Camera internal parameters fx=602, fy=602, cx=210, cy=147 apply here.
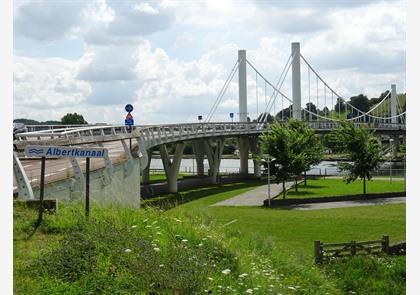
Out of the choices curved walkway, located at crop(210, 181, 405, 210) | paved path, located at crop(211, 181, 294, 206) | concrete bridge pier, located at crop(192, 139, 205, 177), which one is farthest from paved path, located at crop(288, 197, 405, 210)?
concrete bridge pier, located at crop(192, 139, 205, 177)

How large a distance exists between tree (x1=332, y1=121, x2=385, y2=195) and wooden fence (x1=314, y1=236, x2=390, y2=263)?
27.8 meters

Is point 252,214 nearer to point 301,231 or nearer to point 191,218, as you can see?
point 301,231

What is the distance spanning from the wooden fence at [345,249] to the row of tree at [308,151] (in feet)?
76.1

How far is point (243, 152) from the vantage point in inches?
3194

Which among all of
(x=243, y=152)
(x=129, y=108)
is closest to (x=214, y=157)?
(x=243, y=152)

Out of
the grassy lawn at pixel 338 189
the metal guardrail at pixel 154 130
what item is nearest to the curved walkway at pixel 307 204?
the grassy lawn at pixel 338 189

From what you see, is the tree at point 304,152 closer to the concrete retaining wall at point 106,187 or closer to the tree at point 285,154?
the tree at point 285,154

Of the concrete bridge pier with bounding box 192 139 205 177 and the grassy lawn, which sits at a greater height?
the concrete bridge pier with bounding box 192 139 205 177

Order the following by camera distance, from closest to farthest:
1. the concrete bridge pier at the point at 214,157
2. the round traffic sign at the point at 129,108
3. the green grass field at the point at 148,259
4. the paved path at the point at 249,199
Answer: the green grass field at the point at 148,259
the round traffic sign at the point at 129,108
the paved path at the point at 249,199
the concrete bridge pier at the point at 214,157

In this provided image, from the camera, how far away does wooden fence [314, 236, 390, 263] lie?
59.6 ft

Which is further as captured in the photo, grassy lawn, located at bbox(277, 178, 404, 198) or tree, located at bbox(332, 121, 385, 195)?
tree, located at bbox(332, 121, 385, 195)

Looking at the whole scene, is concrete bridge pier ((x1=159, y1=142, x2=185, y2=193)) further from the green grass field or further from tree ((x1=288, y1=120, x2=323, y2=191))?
the green grass field

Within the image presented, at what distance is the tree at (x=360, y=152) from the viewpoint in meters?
47.3

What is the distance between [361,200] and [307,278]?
30.3 metres
